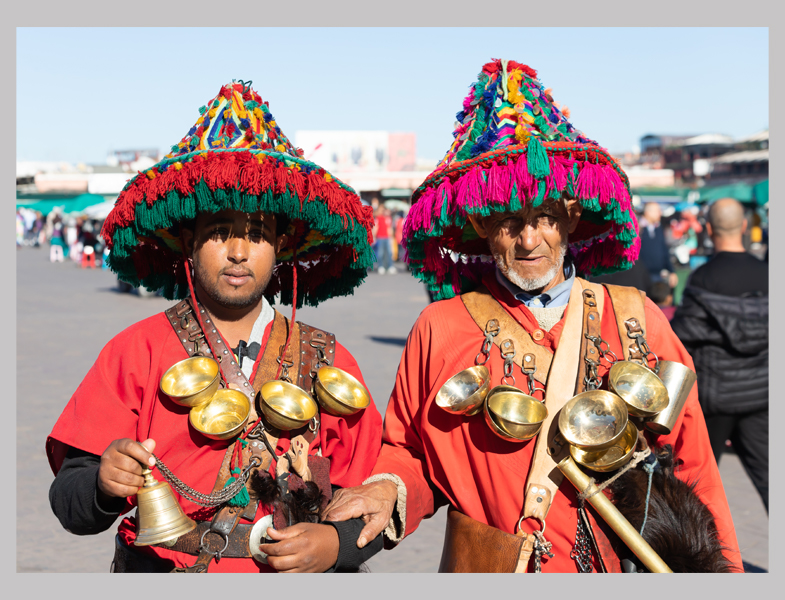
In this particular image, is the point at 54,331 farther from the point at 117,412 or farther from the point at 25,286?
the point at 117,412

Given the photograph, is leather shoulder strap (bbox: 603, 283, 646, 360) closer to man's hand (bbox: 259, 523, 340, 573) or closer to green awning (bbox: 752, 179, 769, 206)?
man's hand (bbox: 259, 523, 340, 573)

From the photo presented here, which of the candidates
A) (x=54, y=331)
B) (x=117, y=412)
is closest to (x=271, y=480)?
(x=117, y=412)

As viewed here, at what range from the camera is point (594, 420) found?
7.38 ft

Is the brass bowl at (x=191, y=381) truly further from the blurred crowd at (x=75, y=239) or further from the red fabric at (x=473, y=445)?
the blurred crowd at (x=75, y=239)

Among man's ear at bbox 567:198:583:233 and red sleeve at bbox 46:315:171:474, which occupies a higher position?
man's ear at bbox 567:198:583:233

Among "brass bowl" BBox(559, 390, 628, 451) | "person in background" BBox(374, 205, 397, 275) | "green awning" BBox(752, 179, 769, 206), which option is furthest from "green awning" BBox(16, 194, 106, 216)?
"brass bowl" BBox(559, 390, 628, 451)

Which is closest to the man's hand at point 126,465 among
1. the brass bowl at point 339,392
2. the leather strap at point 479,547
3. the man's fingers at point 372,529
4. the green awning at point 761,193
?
the brass bowl at point 339,392

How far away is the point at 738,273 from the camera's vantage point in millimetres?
4656

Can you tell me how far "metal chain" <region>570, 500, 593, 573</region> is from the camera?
2258 mm

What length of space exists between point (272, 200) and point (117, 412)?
2.49 ft

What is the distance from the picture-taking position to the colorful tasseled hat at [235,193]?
226 cm

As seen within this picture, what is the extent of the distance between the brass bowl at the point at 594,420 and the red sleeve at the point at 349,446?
0.59m

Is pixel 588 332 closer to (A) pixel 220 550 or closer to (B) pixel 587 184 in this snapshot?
(B) pixel 587 184

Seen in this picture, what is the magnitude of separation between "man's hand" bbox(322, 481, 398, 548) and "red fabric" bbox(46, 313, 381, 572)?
0.11 metres
